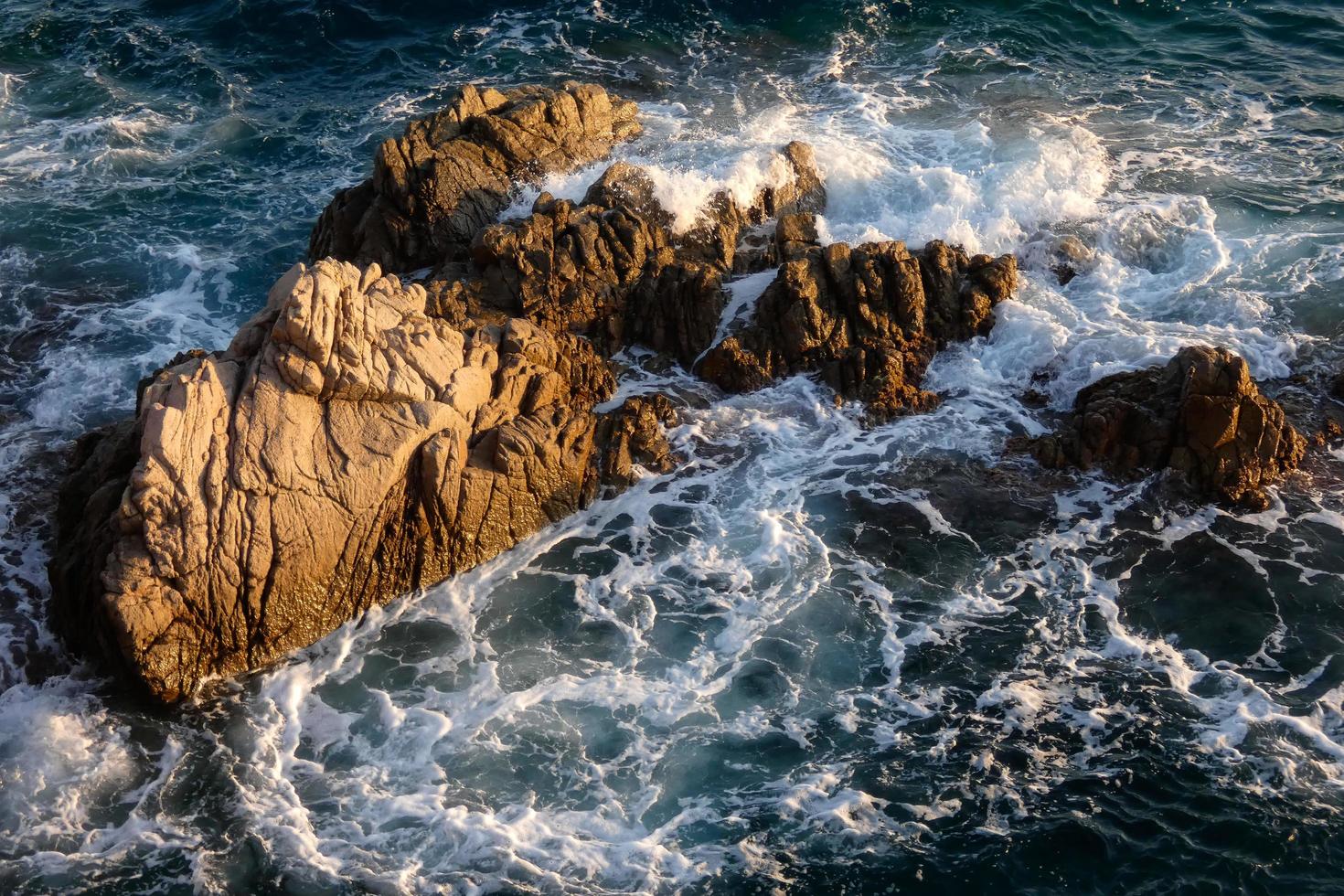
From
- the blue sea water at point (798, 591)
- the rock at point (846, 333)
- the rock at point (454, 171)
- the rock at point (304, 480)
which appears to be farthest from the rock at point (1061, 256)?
the rock at point (304, 480)

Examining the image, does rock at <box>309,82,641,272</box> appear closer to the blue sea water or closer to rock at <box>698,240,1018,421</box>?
the blue sea water

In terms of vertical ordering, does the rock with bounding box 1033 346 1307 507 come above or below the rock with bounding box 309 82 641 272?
below

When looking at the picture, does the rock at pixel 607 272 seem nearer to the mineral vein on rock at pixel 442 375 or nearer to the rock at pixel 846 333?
the mineral vein on rock at pixel 442 375

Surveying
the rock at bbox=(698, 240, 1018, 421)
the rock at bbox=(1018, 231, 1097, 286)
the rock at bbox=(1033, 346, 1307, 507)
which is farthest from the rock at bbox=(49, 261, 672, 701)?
the rock at bbox=(1018, 231, 1097, 286)

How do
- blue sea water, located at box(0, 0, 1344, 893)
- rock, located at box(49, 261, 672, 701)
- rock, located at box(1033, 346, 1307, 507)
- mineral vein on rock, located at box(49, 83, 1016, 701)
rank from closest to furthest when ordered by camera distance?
blue sea water, located at box(0, 0, 1344, 893) < rock, located at box(49, 261, 672, 701) < mineral vein on rock, located at box(49, 83, 1016, 701) < rock, located at box(1033, 346, 1307, 507)

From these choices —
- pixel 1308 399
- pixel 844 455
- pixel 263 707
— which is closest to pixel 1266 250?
pixel 1308 399

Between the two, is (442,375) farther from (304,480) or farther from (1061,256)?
(1061,256)

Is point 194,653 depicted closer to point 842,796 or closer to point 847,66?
point 842,796

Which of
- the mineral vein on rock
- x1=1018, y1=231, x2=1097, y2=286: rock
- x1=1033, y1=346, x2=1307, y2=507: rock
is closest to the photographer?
the mineral vein on rock
